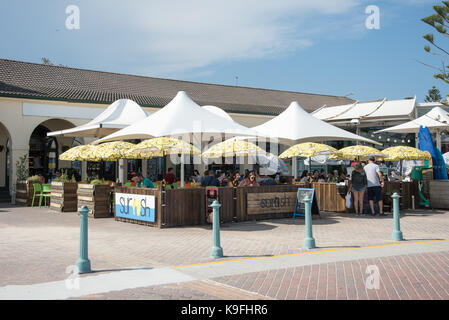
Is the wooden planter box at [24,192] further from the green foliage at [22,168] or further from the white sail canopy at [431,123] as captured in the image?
the white sail canopy at [431,123]

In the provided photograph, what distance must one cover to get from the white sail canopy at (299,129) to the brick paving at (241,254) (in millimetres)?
3340

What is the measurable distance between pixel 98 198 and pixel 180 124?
353cm

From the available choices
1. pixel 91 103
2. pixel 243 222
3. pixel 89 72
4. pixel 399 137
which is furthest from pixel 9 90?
pixel 399 137

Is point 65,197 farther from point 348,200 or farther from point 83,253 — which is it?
point 348,200

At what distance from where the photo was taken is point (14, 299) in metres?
5.25

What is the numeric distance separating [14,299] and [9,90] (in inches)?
748

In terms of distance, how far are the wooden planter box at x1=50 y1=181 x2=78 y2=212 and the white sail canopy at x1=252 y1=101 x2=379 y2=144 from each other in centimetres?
709

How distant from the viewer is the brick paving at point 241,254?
5.62 meters

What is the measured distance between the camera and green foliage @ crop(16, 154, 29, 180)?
20.6 m

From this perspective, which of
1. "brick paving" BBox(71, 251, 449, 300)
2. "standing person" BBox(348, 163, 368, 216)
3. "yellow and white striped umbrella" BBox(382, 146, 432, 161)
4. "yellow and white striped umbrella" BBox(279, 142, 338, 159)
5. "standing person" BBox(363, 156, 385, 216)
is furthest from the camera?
"yellow and white striped umbrella" BBox(382, 146, 432, 161)

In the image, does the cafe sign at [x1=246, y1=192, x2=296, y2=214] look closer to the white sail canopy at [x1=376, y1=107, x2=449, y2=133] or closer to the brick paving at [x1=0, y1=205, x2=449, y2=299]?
the brick paving at [x1=0, y1=205, x2=449, y2=299]

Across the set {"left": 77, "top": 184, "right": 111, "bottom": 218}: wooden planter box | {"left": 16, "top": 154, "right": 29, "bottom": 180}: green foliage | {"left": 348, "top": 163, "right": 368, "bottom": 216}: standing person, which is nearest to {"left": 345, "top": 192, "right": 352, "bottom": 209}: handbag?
{"left": 348, "top": 163, "right": 368, "bottom": 216}: standing person
